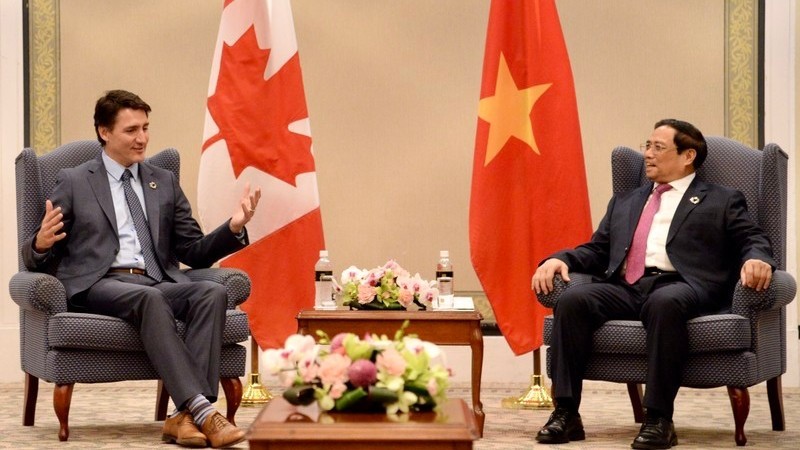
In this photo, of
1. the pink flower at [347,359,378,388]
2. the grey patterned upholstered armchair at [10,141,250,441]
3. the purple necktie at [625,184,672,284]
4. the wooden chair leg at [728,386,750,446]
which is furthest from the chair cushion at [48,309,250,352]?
the wooden chair leg at [728,386,750,446]

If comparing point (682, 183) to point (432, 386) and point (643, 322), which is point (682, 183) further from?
point (432, 386)

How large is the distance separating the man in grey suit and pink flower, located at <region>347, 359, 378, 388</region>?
4.69ft

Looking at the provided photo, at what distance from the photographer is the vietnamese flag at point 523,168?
5.40 metres

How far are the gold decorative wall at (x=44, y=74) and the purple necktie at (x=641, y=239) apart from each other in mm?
3439

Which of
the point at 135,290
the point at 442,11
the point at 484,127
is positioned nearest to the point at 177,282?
the point at 135,290

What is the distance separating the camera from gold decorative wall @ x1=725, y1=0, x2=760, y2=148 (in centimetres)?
619

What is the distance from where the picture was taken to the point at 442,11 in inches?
252

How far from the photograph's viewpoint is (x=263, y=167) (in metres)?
5.49

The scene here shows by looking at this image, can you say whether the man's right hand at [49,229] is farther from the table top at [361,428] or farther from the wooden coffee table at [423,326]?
the table top at [361,428]

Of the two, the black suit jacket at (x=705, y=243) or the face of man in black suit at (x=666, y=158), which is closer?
the black suit jacket at (x=705, y=243)

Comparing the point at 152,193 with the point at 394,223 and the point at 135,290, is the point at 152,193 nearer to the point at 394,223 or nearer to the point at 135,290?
the point at 135,290

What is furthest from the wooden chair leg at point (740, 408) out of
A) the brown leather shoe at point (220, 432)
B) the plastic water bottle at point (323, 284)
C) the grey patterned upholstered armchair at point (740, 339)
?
the brown leather shoe at point (220, 432)

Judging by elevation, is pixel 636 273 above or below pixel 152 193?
below

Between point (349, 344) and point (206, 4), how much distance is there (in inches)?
168
